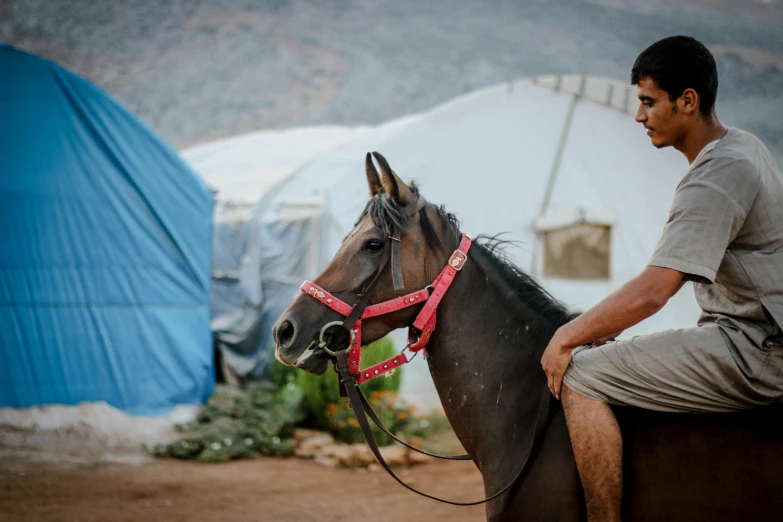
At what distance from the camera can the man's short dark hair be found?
7.07ft

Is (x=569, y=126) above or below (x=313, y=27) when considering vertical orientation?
below

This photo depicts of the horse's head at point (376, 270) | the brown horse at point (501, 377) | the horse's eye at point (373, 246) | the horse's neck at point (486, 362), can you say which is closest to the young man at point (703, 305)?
the brown horse at point (501, 377)

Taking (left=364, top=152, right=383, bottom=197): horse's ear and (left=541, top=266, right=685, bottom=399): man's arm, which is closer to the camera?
(left=541, top=266, right=685, bottom=399): man's arm

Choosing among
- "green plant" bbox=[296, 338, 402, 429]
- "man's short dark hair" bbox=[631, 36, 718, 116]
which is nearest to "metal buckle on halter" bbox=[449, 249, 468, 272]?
"man's short dark hair" bbox=[631, 36, 718, 116]

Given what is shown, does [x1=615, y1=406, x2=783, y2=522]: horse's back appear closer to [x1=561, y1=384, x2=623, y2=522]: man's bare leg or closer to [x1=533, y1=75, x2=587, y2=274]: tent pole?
[x1=561, y1=384, x2=623, y2=522]: man's bare leg

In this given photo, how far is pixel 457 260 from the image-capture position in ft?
9.04

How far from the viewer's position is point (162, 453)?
7.50 metres

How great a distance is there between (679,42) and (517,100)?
941cm

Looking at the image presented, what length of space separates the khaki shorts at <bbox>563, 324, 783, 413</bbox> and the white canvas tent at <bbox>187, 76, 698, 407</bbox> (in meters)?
8.31

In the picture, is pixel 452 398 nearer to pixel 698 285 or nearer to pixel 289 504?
pixel 698 285

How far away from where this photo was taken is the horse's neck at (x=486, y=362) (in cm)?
259

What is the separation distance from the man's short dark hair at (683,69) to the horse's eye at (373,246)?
1260mm

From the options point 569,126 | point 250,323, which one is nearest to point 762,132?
point 569,126

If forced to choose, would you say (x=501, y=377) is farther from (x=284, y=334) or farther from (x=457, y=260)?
(x=284, y=334)
